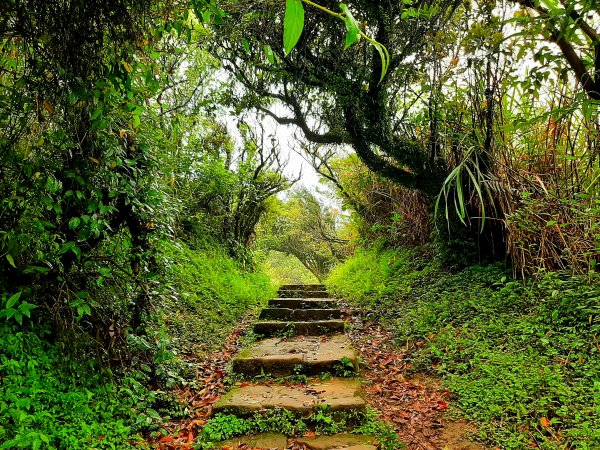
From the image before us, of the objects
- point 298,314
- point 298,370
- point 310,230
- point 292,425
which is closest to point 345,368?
point 298,370

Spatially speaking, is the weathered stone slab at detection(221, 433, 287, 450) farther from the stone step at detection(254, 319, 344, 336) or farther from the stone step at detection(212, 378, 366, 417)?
the stone step at detection(254, 319, 344, 336)

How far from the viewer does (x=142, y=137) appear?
295 cm

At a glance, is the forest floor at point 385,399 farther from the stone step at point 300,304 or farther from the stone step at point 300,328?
the stone step at point 300,304

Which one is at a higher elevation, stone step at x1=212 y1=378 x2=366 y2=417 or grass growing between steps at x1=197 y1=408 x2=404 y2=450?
stone step at x1=212 y1=378 x2=366 y2=417

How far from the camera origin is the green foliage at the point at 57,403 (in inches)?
73.0

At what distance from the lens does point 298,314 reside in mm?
5332

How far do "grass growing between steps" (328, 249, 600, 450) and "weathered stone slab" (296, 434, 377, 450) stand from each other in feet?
2.53

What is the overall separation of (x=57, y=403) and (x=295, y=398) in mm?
1762

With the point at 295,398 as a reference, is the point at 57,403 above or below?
above

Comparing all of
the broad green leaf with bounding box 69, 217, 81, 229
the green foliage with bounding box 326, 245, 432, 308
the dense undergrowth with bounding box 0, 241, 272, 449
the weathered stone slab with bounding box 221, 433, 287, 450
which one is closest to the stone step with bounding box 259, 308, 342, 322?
the green foliage with bounding box 326, 245, 432, 308

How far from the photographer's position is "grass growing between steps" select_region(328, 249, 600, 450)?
2.40 metres

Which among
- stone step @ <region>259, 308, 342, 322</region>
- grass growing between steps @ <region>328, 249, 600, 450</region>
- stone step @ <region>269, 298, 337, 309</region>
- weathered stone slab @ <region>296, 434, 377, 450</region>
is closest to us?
grass growing between steps @ <region>328, 249, 600, 450</region>

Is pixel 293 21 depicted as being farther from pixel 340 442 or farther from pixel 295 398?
pixel 295 398

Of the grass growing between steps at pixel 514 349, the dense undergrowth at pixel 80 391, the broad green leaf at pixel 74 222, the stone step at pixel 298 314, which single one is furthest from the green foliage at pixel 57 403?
the stone step at pixel 298 314
